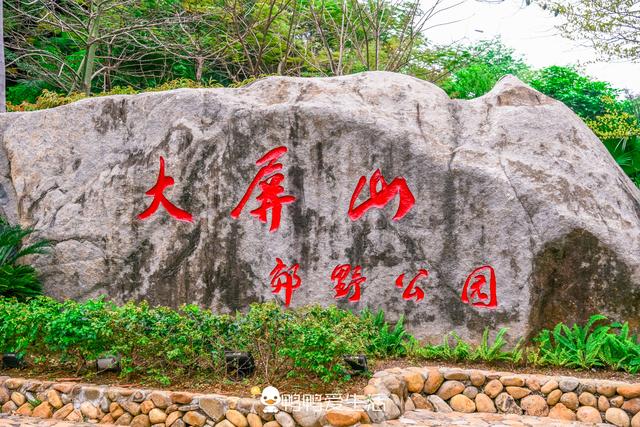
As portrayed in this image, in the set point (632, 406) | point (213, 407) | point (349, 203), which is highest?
point (349, 203)

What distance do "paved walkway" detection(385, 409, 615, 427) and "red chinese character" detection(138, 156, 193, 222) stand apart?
10.6ft

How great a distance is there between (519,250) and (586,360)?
1128 millimetres

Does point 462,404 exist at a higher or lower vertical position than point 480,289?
lower

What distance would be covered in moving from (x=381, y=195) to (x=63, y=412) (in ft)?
11.4

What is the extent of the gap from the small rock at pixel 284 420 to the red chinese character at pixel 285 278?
2.26 meters

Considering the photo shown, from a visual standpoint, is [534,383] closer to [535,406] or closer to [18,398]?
[535,406]

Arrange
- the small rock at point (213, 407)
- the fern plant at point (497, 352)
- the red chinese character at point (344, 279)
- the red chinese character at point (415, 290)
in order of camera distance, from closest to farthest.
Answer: the small rock at point (213, 407) < the fern plant at point (497, 352) < the red chinese character at point (415, 290) < the red chinese character at point (344, 279)

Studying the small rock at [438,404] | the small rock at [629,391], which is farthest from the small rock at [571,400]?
the small rock at [438,404]

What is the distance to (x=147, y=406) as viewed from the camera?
16.6ft

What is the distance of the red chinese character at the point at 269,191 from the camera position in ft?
23.2

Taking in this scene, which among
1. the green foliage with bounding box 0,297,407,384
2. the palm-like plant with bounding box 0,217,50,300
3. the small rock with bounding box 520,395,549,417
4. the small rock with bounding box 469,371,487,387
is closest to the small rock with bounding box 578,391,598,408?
the small rock with bounding box 520,395,549,417

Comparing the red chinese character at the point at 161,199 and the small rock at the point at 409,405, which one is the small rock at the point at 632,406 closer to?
the small rock at the point at 409,405

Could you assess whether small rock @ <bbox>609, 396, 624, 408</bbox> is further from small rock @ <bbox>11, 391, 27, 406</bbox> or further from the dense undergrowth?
small rock @ <bbox>11, 391, 27, 406</bbox>

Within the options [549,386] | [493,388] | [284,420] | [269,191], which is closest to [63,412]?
[284,420]
